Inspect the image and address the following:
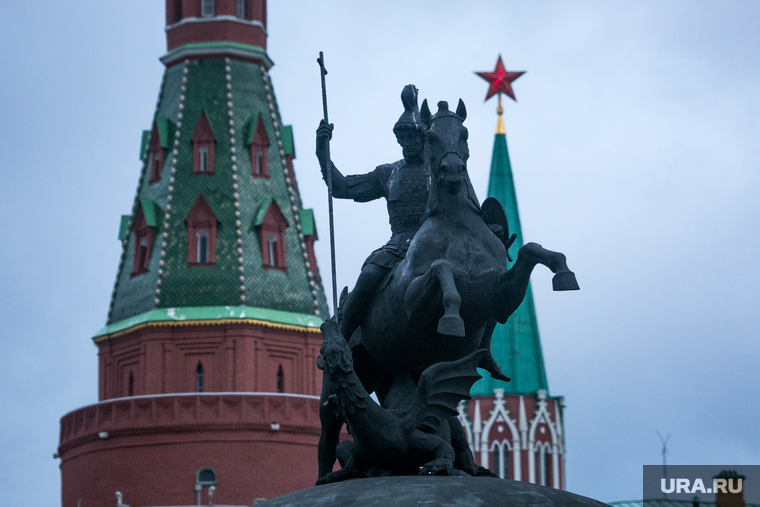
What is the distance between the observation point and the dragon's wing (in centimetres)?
1162

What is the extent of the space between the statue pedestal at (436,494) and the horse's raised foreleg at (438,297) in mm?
1077

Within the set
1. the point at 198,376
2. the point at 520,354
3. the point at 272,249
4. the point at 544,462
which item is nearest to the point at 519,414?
the point at 544,462

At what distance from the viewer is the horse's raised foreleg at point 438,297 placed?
1086cm

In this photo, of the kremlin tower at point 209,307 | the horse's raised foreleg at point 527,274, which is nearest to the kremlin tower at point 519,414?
the kremlin tower at point 209,307

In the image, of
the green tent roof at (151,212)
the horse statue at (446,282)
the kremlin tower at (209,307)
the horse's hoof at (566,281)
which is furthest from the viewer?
the green tent roof at (151,212)

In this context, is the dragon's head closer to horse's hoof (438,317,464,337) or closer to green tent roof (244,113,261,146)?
horse's hoof (438,317,464,337)

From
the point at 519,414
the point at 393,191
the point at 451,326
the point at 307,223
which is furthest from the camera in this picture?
the point at 519,414

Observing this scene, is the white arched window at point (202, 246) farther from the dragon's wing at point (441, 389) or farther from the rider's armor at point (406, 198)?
the dragon's wing at point (441, 389)

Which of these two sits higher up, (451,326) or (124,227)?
(124,227)

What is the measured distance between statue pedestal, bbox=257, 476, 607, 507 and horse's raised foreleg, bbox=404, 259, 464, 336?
3.53 ft

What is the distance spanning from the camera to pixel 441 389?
459 inches

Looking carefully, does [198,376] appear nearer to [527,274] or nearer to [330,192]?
[330,192]

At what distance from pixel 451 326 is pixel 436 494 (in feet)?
3.79

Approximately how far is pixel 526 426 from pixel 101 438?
1803 centimetres
